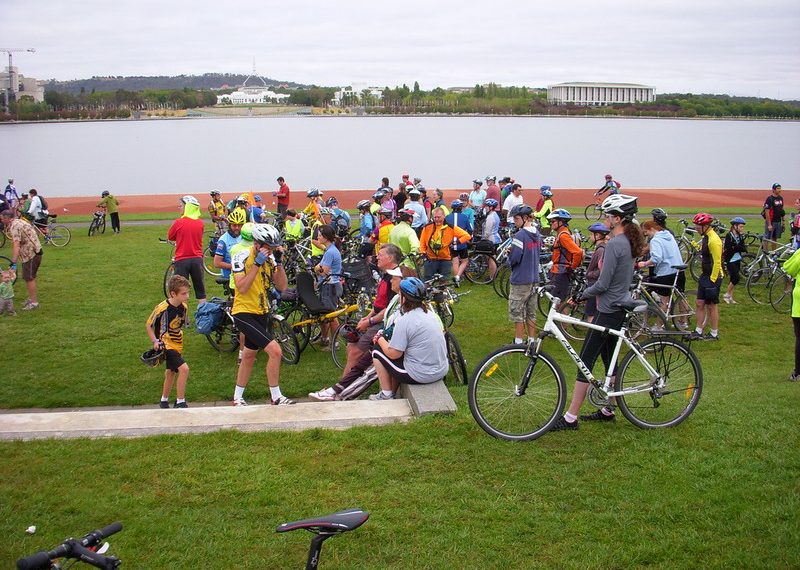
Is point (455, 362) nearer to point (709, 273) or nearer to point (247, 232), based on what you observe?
point (247, 232)

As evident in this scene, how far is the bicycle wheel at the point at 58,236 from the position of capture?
21.5 metres

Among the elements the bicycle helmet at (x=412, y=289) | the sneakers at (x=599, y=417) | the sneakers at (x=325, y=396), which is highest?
the bicycle helmet at (x=412, y=289)

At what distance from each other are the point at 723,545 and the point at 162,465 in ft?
13.2

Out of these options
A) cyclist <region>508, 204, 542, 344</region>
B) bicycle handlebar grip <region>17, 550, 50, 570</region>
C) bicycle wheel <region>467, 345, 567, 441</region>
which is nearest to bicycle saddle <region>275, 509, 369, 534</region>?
bicycle handlebar grip <region>17, 550, 50, 570</region>

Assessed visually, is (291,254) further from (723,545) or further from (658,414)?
(723,545)

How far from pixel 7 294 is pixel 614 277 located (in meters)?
10.9

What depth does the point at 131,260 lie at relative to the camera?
18781mm

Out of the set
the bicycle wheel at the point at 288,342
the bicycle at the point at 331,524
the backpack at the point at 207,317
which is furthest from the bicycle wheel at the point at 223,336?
the bicycle at the point at 331,524

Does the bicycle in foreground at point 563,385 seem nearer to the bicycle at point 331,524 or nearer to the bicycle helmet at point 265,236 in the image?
the bicycle at point 331,524

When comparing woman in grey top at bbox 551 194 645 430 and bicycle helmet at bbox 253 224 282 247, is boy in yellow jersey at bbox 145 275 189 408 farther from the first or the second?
woman in grey top at bbox 551 194 645 430

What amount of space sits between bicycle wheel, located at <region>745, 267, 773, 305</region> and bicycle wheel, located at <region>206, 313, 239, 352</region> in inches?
377

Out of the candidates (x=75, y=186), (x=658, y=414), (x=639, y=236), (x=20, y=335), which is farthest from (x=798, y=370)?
(x=75, y=186)

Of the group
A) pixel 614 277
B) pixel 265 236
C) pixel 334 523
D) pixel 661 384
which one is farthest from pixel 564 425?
pixel 265 236

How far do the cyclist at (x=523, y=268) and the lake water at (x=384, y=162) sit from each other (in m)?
38.9
